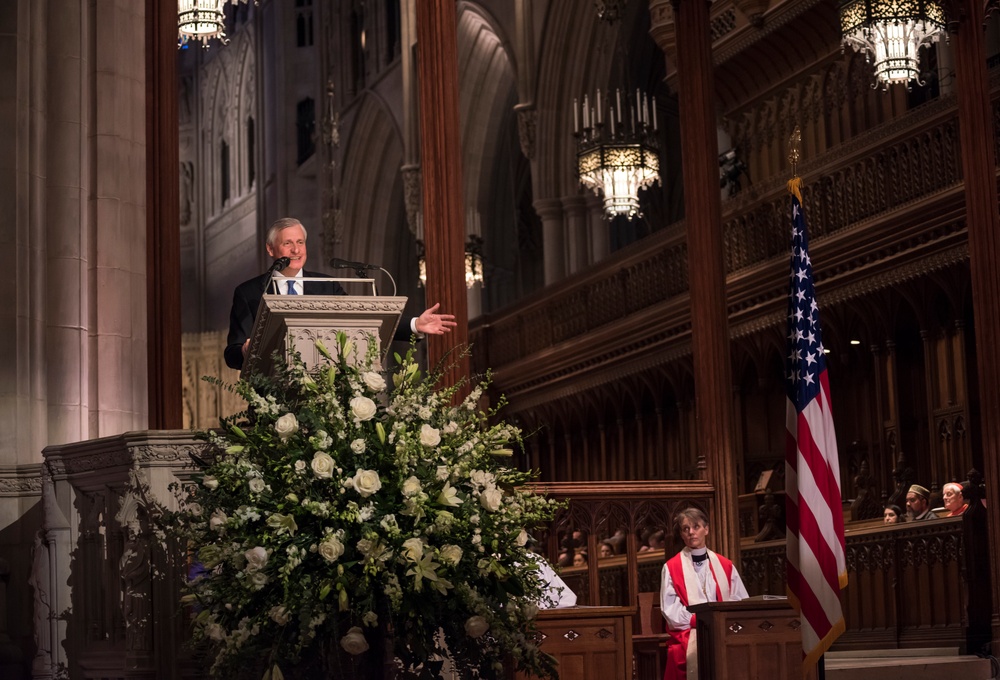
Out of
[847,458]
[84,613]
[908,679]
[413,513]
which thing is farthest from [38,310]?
[847,458]

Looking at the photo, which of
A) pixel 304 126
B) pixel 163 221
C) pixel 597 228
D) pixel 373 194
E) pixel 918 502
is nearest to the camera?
pixel 163 221

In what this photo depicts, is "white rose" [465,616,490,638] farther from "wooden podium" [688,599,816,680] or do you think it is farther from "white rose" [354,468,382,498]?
"wooden podium" [688,599,816,680]

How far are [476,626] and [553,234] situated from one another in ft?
53.7

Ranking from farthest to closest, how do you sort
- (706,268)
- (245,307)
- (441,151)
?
(706,268) < (441,151) < (245,307)

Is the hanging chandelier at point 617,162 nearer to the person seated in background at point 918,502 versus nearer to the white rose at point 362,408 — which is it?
the person seated in background at point 918,502

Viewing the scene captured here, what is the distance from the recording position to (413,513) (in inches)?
206

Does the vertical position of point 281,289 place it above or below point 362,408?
above

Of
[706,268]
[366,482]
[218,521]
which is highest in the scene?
[706,268]

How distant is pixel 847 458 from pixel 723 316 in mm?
4717

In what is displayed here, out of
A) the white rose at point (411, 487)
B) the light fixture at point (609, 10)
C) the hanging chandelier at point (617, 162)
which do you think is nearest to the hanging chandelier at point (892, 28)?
the hanging chandelier at point (617, 162)

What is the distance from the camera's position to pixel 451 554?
5219 mm

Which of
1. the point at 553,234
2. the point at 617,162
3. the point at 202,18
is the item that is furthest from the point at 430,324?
the point at 553,234

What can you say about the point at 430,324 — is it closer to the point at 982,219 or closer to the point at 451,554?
the point at 451,554

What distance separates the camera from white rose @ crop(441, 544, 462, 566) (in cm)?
522
